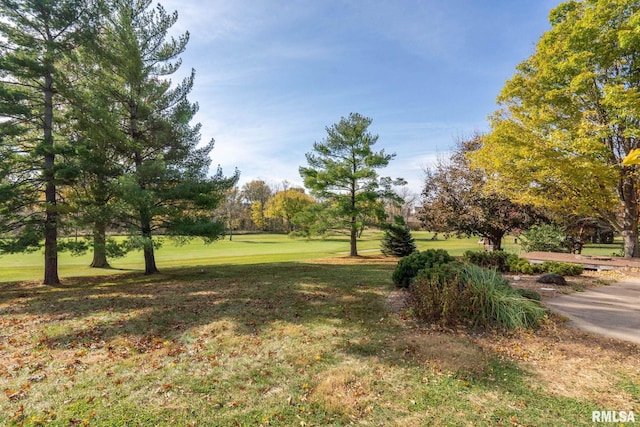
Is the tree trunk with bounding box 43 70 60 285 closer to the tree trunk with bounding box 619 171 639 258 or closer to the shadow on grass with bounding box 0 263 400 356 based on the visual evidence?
the shadow on grass with bounding box 0 263 400 356

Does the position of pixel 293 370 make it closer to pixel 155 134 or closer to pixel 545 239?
pixel 155 134

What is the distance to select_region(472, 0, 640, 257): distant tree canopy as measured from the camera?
9203 millimetres

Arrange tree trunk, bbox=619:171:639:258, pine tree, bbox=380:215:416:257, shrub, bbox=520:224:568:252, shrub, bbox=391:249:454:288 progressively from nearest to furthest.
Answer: shrub, bbox=391:249:454:288 → tree trunk, bbox=619:171:639:258 → shrub, bbox=520:224:568:252 → pine tree, bbox=380:215:416:257

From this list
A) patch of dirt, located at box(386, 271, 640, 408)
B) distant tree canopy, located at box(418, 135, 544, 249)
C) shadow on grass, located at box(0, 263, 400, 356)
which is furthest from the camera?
distant tree canopy, located at box(418, 135, 544, 249)

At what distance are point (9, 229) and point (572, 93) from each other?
1930 centimetres

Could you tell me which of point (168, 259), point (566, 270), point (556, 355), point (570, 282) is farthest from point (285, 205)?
point (556, 355)

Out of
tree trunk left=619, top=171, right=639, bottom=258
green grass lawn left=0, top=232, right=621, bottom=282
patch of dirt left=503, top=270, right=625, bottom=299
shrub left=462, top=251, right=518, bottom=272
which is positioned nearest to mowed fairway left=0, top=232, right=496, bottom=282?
green grass lawn left=0, top=232, right=621, bottom=282

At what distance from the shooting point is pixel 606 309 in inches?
244

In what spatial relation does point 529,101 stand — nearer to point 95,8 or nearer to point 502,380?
point 502,380

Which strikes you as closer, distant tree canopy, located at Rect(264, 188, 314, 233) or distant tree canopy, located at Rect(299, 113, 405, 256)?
distant tree canopy, located at Rect(299, 113, 405, 256)

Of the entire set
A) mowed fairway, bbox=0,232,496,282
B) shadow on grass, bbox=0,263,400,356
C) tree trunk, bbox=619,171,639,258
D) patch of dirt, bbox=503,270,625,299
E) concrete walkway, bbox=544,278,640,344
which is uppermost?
tree trunk, bbox=619,171,639,258

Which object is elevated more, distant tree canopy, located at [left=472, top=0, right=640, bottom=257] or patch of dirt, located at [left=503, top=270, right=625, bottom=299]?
distant tree canopy, located at [left=472, top=0, right=640, bottom=257]

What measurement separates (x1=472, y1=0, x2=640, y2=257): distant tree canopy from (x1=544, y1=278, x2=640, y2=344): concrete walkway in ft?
13.4

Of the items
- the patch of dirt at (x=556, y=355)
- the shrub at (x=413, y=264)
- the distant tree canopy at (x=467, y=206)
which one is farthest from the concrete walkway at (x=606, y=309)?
the distant tree canopy at (x=467, y=206)
